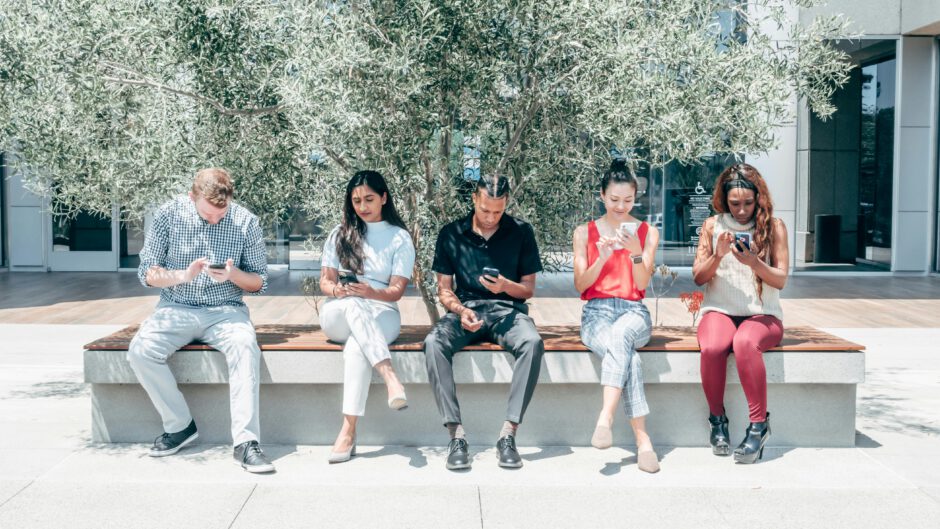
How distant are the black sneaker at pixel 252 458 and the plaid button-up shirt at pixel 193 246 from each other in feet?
2.67

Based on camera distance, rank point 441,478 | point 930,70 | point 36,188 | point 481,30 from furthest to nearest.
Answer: point 930,70
point 36,188
point 481,30
point 441,478

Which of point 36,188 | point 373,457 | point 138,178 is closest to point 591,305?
point 373,457

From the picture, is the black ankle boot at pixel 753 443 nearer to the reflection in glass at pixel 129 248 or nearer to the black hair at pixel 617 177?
the black hair at pixel 617 177

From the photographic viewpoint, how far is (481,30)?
530cm

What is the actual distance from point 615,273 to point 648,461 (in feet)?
3.40

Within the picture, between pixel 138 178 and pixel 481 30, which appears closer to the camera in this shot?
pixel 481 30

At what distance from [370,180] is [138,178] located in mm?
1356

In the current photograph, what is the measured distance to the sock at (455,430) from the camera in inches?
204

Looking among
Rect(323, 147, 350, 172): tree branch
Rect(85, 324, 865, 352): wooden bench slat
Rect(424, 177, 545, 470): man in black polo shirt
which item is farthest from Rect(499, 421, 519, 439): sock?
Rect(323, 147, 350, 172): tree branch

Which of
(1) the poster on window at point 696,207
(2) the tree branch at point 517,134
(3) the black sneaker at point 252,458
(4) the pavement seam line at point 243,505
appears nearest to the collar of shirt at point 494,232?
(2) the tree branch at point 517,134

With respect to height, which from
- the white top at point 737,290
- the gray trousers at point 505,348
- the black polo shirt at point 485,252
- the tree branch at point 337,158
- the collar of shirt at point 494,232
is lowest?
the gray trousers at point 505,348

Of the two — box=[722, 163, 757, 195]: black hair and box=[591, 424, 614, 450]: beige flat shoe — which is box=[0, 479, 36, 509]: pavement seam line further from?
box=[722, 163, 757, 195]: black hair

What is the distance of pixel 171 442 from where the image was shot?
5.30 m

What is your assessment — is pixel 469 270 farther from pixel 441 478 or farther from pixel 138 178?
pixel 138 178
